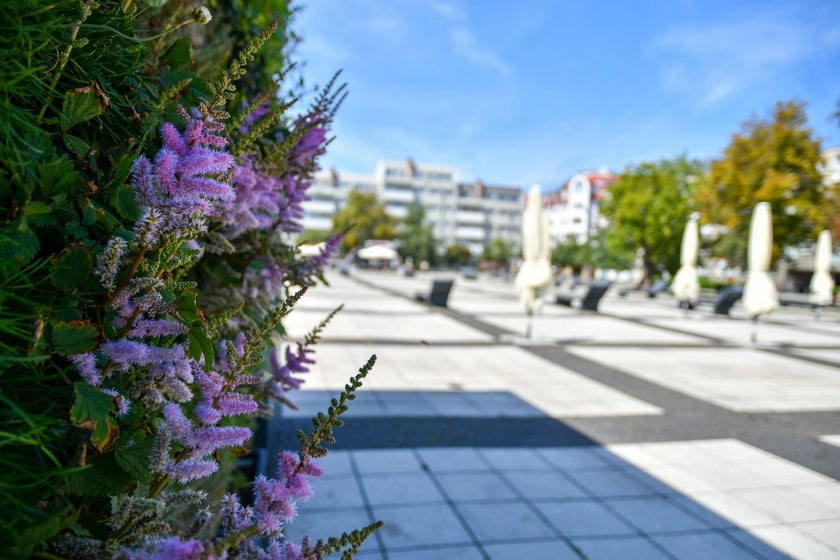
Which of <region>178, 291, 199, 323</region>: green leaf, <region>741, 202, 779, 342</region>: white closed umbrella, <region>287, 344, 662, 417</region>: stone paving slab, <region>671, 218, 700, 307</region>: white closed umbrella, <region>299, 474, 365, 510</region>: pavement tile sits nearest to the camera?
<region>178, 291, 199, 323</region>: green leaf

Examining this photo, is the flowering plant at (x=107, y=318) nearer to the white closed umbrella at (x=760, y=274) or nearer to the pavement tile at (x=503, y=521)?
the pavement tile at (x=503, y=521)

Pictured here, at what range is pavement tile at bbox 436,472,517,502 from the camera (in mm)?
4039

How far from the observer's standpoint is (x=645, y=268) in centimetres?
4594

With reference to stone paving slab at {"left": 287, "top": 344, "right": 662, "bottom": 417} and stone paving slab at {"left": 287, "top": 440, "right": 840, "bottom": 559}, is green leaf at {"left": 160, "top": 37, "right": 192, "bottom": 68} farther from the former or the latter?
stone paving slab at {"left": 287, "top": 344, "right": 662, "bottom": 417}

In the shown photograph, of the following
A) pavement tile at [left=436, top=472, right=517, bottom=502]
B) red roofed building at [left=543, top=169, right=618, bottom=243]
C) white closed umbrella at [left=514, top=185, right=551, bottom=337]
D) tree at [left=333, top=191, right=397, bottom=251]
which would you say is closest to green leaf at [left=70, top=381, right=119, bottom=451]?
pavement tile at [left=436, top=472, right=517, bottom=502]

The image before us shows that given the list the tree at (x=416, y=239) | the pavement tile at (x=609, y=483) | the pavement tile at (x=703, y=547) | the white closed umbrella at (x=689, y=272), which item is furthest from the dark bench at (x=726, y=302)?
the tree at (x=416, y=239)

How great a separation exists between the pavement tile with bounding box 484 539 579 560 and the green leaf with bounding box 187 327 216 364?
117 inches

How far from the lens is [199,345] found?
0.89 m

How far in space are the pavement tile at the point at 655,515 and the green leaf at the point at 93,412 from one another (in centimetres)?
394

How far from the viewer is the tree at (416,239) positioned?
75.7 meters

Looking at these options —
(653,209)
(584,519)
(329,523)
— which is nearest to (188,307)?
(329,523)

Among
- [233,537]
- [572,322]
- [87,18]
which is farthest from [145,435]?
[572,322]

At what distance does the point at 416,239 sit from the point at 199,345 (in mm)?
75049

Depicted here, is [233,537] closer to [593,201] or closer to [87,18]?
[87,18]
